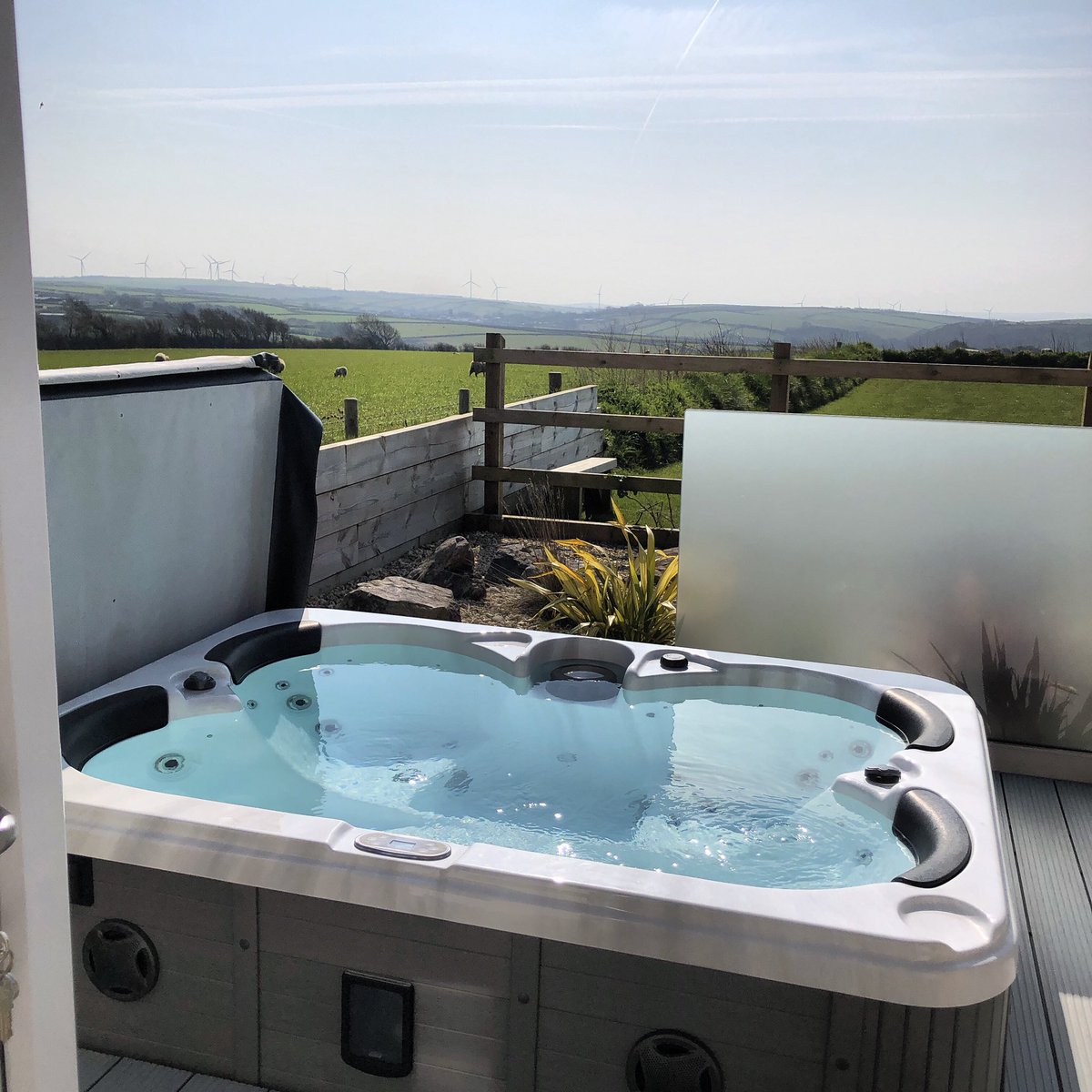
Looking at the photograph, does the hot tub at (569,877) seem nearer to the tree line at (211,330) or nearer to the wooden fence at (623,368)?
the wooden fence at (623,368)

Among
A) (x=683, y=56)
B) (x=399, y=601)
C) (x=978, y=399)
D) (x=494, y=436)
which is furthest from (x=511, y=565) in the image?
(x=683, y=56)

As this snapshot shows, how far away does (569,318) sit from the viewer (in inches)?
261

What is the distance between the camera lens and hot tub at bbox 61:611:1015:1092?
1.32m

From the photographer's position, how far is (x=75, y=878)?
1603 mm

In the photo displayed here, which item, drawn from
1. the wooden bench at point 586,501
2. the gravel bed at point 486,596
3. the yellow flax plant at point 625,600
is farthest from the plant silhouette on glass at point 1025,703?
the wooden bench at point 586,501

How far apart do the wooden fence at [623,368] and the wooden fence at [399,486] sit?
85 millimetres

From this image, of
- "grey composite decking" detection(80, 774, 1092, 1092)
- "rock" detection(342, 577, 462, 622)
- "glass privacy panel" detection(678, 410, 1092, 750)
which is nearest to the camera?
"grey composite decking" detection(80, 774, 1092, 1092)

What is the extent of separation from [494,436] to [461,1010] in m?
3.85

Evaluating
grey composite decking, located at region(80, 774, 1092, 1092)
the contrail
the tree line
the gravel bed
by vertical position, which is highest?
Result: the contrail

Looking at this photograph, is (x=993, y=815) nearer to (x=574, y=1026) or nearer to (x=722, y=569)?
(x=574, y=1026)

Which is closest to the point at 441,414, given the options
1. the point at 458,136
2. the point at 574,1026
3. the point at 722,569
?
the point at 722,569

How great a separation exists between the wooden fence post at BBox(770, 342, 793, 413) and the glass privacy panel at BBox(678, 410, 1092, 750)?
1.53 m

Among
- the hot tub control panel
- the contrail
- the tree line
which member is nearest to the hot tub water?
the hot tub control panel

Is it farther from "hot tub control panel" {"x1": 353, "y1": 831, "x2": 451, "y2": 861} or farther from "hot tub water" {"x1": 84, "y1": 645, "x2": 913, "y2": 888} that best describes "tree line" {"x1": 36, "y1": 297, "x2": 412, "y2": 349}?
"hot tub control panel" {"x1": 353, "y1": 831, "x2": 451, "y2": 861}
